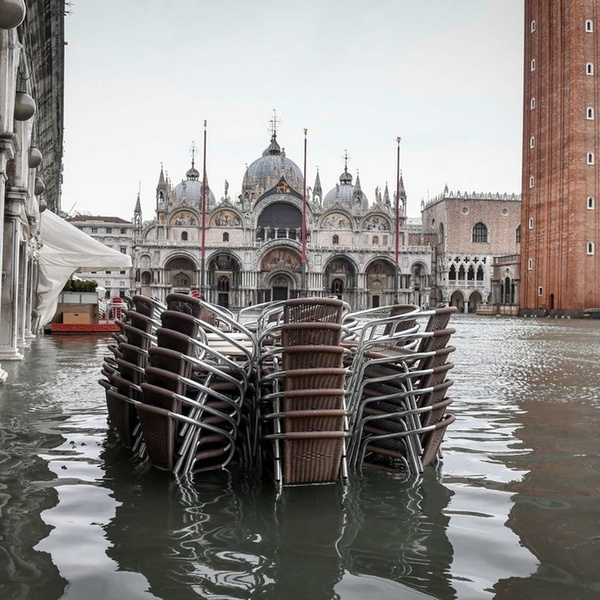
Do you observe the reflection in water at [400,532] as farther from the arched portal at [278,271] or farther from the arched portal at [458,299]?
the arched portal at [458,299]

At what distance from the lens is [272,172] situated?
66250mm

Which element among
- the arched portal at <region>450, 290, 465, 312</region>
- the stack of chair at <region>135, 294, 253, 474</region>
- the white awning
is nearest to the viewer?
the stack of chair at <region>135, 294, 253, 474</region>

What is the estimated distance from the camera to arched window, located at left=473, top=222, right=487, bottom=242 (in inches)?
2653

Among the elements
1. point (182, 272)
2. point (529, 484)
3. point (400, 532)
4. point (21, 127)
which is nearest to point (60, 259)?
point (21, 127)

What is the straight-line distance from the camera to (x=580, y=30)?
42438mm

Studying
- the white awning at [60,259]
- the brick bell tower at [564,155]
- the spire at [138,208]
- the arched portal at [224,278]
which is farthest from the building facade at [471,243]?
the white awning at [60,259]

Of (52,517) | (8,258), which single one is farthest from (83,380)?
(52,517)

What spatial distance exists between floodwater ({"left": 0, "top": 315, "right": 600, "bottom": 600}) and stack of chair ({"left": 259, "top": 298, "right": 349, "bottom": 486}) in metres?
0.16

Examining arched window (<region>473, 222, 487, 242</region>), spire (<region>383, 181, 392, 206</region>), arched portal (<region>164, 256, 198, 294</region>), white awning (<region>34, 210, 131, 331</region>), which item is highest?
spire (<region>383, 181, 392, 206</region>)

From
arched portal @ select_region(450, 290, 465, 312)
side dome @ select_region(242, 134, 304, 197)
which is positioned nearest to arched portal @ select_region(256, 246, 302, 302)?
side dome @ select_region(242, 134, 304, 197)

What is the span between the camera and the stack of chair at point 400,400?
3.98 metres

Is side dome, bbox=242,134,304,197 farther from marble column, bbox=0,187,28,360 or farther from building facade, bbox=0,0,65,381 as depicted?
marble column, bbox=0,187,28,360

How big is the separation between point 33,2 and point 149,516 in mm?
9657

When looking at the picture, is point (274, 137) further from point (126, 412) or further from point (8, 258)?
point (126, 412)
